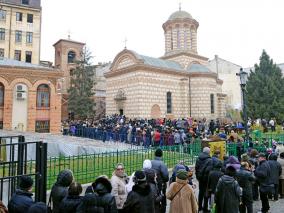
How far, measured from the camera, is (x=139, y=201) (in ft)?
16.8

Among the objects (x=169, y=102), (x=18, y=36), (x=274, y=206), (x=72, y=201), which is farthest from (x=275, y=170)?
(x=18, y=36)

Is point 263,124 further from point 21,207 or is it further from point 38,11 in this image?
point 38,11

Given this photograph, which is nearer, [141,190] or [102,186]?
[102,186]

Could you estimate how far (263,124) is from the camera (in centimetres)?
2666

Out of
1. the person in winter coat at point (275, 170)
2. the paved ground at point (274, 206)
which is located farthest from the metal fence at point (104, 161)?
the person in winter coat at point (275, 170)

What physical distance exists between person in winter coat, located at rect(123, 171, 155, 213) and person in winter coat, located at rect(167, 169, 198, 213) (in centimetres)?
54

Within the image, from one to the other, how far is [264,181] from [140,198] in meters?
4.58

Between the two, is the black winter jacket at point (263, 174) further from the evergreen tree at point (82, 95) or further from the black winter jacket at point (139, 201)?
the evergreen tree at point (82, 95)

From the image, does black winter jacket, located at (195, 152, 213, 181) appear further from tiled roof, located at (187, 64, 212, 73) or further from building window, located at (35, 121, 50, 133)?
tiled roof, located at (187, 64, 212, 73)

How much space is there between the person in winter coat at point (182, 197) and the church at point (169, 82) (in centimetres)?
2423

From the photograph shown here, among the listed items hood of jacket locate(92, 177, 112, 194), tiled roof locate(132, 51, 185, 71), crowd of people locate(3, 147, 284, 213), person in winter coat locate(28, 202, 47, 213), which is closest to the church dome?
tiled roof locate(132, 51, 185, 71)

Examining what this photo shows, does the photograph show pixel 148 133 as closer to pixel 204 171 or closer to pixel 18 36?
pixel 204 171

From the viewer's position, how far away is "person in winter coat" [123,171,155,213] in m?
5.12

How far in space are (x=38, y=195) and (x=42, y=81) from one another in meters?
21.4
